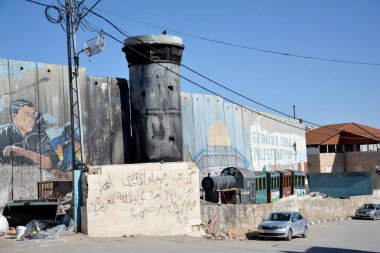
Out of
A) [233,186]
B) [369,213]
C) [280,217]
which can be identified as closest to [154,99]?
[233,186]

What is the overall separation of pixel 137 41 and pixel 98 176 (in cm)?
854

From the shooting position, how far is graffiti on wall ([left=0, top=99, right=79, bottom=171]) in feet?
61.7

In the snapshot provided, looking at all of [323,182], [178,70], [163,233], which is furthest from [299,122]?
[163,233]

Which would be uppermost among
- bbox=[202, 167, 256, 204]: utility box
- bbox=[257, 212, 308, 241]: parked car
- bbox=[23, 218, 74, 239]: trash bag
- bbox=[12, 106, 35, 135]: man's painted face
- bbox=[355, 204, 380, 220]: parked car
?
bbox=[12, 106, 35, 135]: man's painted face

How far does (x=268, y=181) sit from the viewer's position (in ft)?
103

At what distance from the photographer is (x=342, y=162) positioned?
5706cm

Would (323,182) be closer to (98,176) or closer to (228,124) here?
(228,124)

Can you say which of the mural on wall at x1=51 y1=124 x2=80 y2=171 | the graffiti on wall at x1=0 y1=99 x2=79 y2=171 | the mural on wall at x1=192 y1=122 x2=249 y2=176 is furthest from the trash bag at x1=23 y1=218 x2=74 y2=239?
the mural on wall at x1=192 y1=122 x2=249 y2=176

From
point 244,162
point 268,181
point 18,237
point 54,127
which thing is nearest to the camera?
point 18,237

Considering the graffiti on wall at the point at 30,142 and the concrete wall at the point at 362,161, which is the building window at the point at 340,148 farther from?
the graffiti on wall at the point at 30,142

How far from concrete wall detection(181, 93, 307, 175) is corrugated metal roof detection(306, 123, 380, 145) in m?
19.2

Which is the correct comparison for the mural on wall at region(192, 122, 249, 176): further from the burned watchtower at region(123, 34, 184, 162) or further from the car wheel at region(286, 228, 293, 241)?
the car wheel at region(286, 228, 293, 241)

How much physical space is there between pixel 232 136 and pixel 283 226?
1135 cm

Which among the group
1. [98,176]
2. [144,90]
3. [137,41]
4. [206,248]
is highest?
[137,41]
